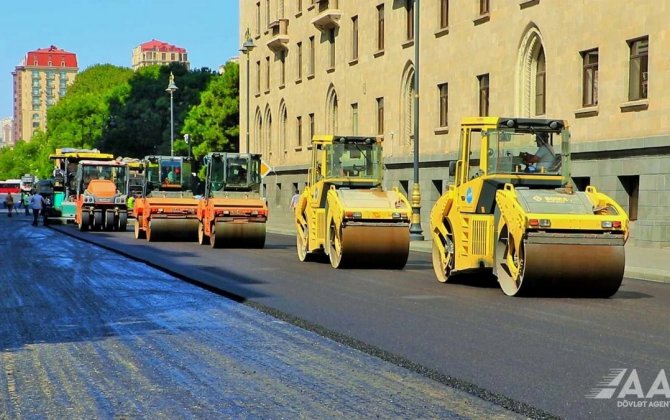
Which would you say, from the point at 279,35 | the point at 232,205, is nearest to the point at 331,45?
the point at 279,35

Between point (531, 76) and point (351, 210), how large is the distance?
600 inches

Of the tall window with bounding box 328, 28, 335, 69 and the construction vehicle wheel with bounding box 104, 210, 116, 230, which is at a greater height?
the tall window with bounding box 328, 28, 335, 69

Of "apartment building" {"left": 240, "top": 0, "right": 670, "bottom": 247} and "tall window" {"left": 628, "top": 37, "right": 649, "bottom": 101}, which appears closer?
"apartment building" {"left": 240, "top": 0, "right": 670, "bottom": 247}

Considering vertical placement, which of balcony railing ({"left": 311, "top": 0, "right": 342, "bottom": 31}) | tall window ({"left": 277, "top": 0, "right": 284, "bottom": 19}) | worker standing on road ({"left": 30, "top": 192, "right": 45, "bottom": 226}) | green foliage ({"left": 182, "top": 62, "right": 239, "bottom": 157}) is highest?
tall window ({"left": 277, "top": 0, "right": 284, "bottom": 19})

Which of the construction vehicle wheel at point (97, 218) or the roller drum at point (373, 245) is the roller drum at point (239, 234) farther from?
the construction vehicle wheel at point (97, 218)

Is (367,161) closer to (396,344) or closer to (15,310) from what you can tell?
(15,310)

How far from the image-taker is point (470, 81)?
3703 centimetres

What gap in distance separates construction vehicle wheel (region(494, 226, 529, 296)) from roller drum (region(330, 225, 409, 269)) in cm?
464

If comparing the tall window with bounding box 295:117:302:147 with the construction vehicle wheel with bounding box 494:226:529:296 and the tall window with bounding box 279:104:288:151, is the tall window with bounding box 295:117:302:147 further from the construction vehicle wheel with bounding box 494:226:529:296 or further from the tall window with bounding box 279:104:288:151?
the construction vehicle wheel with bounding box 494:226:529:296

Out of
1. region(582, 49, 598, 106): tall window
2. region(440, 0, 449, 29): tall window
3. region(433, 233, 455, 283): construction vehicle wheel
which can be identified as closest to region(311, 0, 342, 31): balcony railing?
region(440, 0, 449, 29): tall window

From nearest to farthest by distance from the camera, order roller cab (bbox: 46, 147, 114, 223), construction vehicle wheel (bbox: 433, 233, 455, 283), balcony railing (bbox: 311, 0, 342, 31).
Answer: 1. construction vehicle wheel (bbox: 433, 233, 455, 283)
2. roller cab (bbox: 46, 147, 114, 223)
3. balcony railing (bbox: 311, 0, 342, 31)

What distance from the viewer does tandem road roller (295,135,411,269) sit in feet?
66.1

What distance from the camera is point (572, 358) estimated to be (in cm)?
927

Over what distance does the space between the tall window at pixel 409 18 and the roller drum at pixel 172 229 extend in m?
14.7
